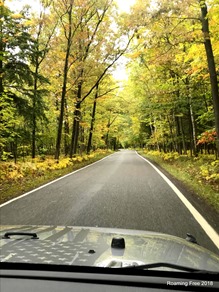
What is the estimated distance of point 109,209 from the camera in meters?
7.22

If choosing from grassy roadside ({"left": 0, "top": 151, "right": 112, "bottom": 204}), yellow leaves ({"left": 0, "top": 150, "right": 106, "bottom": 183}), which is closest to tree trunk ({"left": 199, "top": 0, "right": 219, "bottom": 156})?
grassy roadside ({"left": 0, "top": 151, "right": 112, "bottom": 204})

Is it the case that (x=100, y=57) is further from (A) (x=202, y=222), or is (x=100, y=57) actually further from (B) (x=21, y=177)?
(A) (x=202, y=222)

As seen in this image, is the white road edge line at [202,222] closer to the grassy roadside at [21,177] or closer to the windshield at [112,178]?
the windshield at [112,178]

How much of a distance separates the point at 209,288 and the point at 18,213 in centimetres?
620

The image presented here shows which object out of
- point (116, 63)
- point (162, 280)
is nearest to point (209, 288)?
point (162, 280)

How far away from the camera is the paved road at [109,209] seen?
593cm

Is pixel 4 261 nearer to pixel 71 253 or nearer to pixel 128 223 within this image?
pixel 71 253

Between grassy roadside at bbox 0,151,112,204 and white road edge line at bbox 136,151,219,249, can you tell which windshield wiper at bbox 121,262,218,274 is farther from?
grassy roadside at bbox 0,151,112,204

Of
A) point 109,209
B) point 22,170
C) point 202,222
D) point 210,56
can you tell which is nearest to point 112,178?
point 22,170

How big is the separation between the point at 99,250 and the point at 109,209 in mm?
5038

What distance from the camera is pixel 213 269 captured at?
1.88m

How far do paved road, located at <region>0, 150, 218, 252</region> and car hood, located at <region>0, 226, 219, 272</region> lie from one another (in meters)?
2.63

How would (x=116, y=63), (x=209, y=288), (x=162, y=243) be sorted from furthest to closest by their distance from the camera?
1. (x=116, y=63)
2. (x=162, y=243)
3. (x=209, y=288)

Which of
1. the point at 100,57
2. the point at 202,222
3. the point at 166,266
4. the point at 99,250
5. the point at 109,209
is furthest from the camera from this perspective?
the point at 100,57
